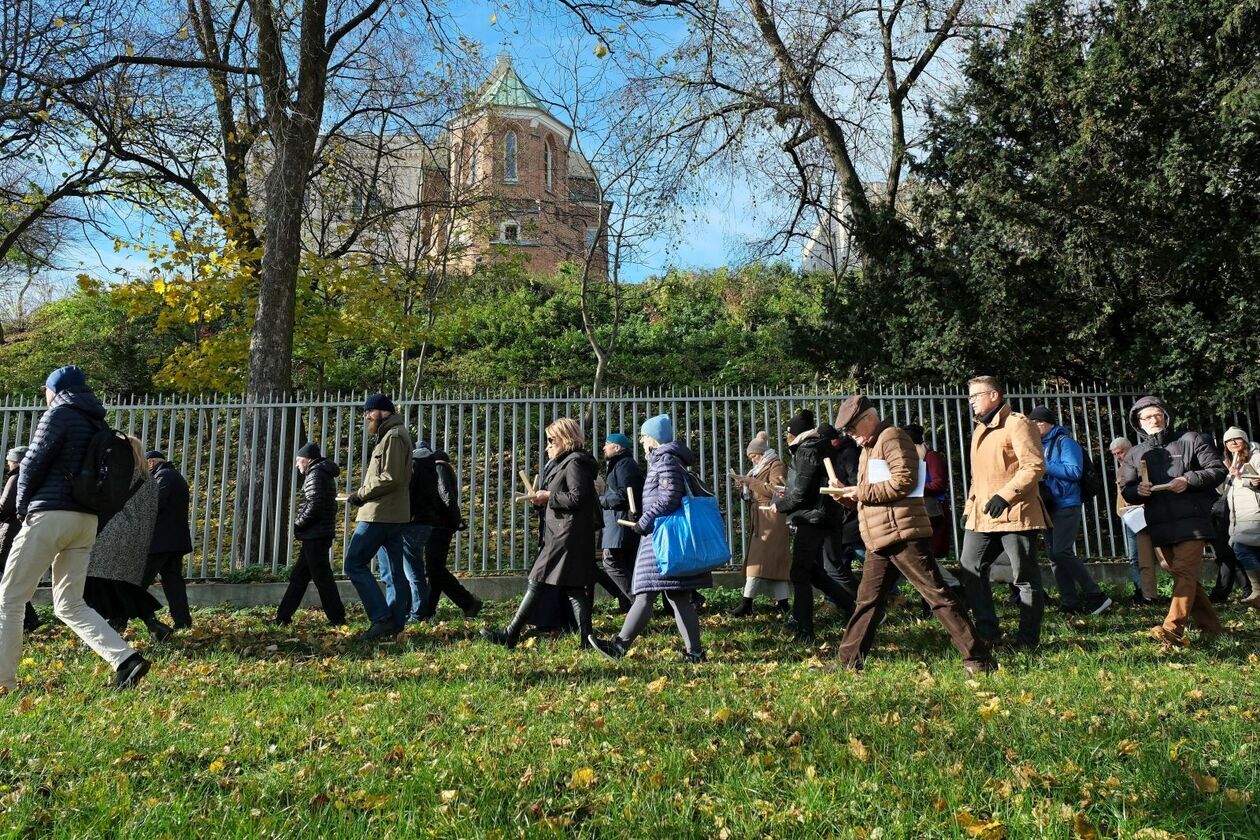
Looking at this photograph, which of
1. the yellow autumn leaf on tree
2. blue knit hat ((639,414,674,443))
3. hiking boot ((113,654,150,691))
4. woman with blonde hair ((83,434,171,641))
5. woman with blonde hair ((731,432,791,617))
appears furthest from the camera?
woman with blonde hair ((731,432,791,617))

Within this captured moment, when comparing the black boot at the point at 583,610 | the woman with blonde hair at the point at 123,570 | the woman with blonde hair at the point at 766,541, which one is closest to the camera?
the black boot at the point at 583,610

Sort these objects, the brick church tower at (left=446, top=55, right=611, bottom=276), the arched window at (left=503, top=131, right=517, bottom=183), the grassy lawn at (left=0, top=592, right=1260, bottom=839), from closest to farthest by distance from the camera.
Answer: the grassy lawn at (left=0, top=592, right=1260, bottom=839)
the brick church tower at (left=446, top=55, right=611, bottom=276)
the arched window at (left=503, top=131, right=517, bottom=183)

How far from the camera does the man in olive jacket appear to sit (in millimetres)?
7117

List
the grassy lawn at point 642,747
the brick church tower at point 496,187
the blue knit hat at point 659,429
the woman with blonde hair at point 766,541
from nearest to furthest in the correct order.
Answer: the grassy lawn at point 642,747 → the blue knit hat at point 659,429 → the woman with blonde hair at point 766,541 → the brick church tower at point 496,187

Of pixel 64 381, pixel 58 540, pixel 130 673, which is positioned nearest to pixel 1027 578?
pixel 130 673

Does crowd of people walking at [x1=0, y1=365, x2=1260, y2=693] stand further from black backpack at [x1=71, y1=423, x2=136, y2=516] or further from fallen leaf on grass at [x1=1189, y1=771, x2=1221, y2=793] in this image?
fallen leaf on grass at [x1=1189, y1=771, x2=1221, y2=793]

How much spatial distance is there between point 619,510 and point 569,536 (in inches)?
45.0

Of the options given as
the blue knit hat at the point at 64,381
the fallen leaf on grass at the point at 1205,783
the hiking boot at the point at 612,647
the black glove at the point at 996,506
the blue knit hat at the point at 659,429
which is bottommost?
the fallen leaf on grass at the point at 1205,783

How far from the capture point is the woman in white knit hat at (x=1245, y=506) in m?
7.70

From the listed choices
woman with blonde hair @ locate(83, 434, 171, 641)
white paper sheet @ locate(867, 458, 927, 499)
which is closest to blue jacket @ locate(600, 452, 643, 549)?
white paper sheet @ locate(867, 458, 927, 499)

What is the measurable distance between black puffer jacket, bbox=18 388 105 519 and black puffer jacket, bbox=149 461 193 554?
2148mm

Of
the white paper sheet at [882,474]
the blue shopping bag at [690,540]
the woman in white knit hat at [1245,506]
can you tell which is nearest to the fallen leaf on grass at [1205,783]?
the white paper sheet at [882,474]

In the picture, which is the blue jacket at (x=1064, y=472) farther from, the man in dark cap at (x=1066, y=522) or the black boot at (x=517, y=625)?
the black boot at (x=517, y=625)

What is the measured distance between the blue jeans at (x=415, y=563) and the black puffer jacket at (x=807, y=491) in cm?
319
